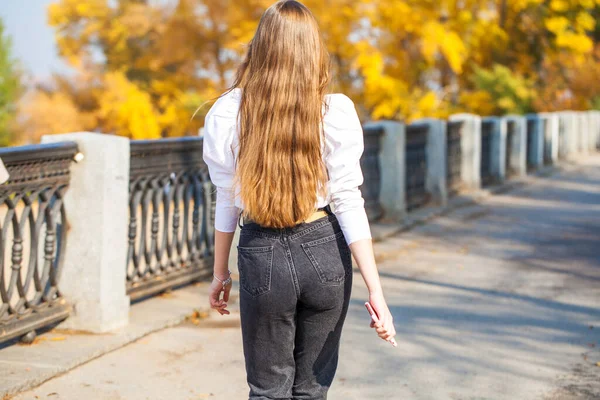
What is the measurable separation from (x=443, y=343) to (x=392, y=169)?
6.64 meters

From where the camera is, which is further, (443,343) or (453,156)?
(453,156)

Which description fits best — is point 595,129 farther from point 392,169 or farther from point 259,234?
point 259,234

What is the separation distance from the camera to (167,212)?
7512mm

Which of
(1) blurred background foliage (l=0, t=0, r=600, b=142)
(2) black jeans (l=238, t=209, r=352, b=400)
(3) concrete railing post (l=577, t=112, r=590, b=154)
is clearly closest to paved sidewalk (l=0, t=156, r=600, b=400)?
(2) black jeans (l=238, t=209, r=352, b=400)

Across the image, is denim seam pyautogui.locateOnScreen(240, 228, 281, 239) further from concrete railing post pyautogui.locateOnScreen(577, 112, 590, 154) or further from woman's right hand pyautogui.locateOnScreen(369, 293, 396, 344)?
concrete railing post pyautogui.locateOnScreen(577, 112, 590, 154)

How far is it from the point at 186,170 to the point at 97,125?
39643 millimetres

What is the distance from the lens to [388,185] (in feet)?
41.4

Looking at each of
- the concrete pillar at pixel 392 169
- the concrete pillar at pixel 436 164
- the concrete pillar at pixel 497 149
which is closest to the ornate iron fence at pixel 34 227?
the concrete pillar at pixel 392 169

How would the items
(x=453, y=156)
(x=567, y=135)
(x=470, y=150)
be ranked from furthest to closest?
(x=567, y=135)
(x=470, y=150)
(x=453, y=156)

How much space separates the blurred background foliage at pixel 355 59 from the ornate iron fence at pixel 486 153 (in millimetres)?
12625

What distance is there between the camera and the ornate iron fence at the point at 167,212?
276 inches

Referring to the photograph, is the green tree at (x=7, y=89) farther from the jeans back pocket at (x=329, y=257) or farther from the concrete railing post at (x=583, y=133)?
the jeans back pocket at (x=329, y=257)

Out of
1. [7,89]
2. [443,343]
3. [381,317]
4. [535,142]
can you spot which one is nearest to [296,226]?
[381,317]

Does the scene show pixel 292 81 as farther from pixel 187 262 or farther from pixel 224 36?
pixel 224 36
